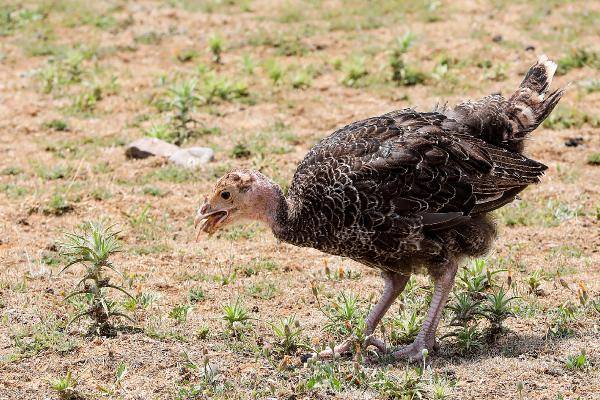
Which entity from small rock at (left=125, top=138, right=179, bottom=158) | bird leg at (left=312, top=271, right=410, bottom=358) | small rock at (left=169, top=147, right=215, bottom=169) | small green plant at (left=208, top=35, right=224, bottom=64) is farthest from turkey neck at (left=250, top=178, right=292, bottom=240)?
small green plant at (left=208, top=35, right=224, bottom=64)

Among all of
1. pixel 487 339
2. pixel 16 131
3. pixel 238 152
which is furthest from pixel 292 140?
pixel 487 339

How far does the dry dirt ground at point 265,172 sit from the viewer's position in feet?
23.0

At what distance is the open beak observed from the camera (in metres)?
7.63

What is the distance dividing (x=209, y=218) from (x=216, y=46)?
25.3ft

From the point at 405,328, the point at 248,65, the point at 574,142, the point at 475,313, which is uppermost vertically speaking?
the point at 475,313

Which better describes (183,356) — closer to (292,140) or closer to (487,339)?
(487,339)

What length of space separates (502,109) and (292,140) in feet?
14.8

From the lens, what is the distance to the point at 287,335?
734cm

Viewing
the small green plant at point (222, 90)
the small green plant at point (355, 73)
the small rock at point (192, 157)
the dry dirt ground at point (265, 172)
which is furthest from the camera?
the small green plant at point (355, 73)

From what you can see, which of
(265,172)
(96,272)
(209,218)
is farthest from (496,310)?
(265,172)

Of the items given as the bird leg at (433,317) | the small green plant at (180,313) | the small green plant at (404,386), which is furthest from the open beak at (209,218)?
the small green plant at (404,386)

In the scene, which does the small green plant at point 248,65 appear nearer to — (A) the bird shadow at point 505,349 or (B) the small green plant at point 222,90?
(B) the small green plant at point 222,90

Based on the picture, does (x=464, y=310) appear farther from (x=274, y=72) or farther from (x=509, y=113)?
(x=274, y=72)

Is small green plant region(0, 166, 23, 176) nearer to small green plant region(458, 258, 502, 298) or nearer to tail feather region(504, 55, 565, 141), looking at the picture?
small green plant region(458, 258, 502, 298)
